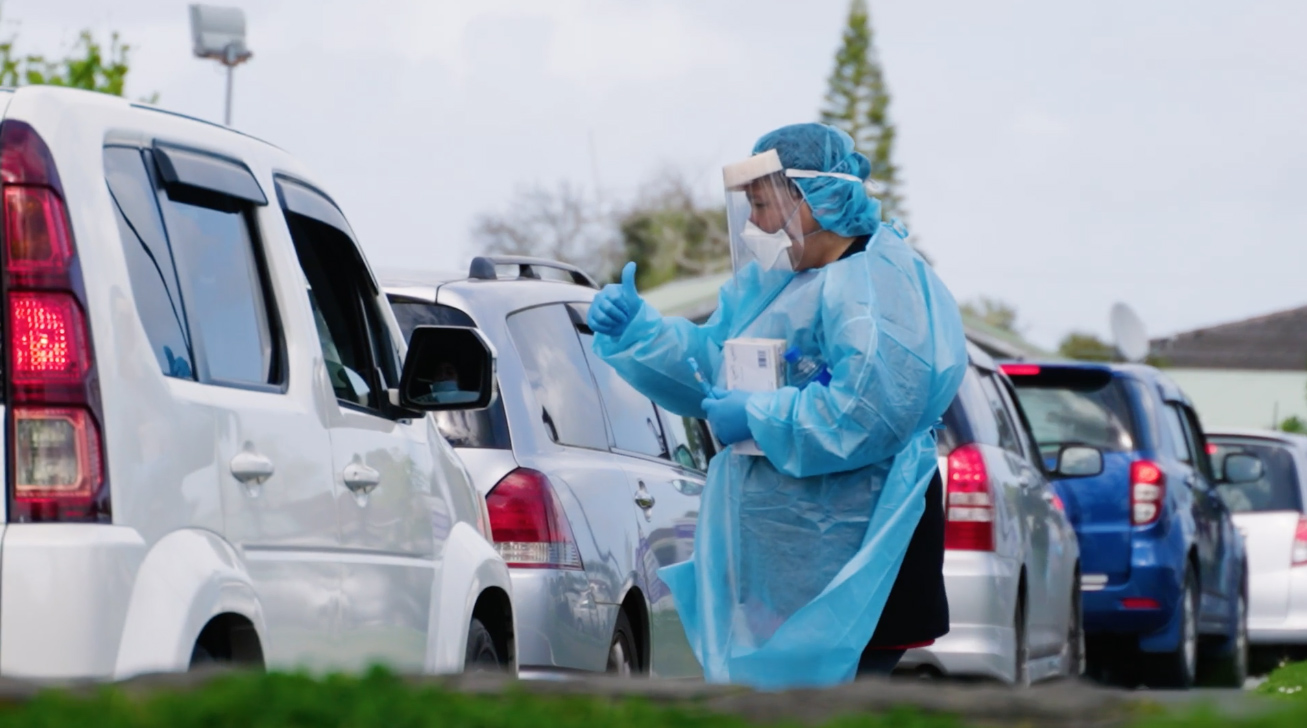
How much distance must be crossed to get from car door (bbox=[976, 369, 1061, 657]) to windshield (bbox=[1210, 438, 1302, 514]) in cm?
562

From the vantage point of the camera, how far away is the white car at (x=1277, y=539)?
15039 millimetres

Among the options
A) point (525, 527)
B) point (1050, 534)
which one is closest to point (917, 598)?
point (525, 527)

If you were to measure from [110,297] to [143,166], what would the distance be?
479 millimetres

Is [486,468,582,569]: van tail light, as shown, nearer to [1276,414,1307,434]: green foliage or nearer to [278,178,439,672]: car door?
[278,178,439,672]: car door

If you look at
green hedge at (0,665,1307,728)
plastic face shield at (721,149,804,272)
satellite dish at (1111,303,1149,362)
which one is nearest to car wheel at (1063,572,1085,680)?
plastic face shield at (721,149,804,272)

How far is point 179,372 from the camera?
12.5 feet

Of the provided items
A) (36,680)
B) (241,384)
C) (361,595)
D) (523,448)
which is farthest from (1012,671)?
(36,680)

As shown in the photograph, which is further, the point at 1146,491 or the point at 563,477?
the point at 1146,491

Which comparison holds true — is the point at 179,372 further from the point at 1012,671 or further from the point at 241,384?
the point at 1012,671

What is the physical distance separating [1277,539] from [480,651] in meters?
11.2

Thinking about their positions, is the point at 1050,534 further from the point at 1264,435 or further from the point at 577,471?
the point at 1264,435

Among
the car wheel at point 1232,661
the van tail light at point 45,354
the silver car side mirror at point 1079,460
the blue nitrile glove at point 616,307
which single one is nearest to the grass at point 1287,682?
the silver car side mirror at point 1079,460

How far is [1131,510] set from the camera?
1159 centimetres

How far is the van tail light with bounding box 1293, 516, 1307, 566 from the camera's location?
14.9 metres
